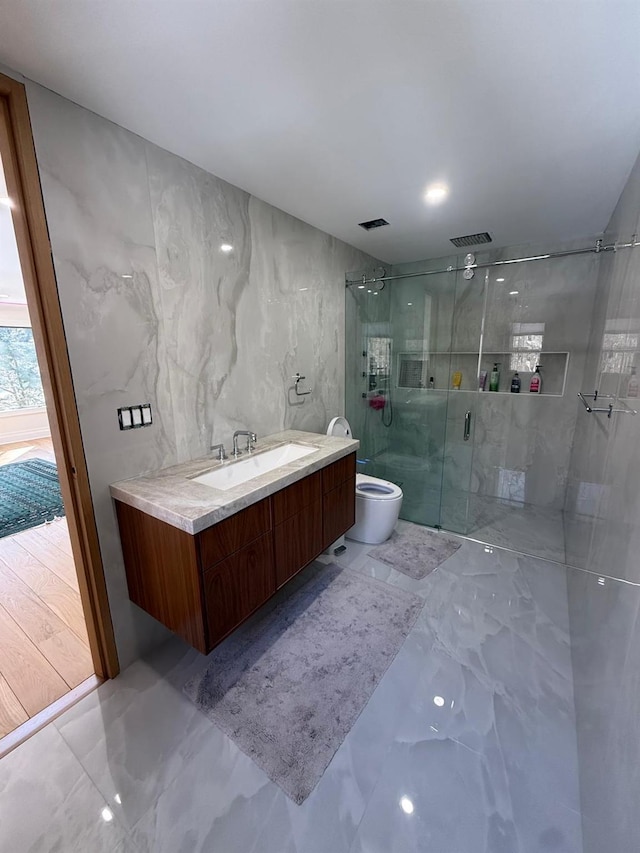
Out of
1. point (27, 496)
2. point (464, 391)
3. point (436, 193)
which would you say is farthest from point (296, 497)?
point (27, 496)

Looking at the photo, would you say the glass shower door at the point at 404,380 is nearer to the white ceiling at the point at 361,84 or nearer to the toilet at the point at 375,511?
the toilet at the point at 375,511

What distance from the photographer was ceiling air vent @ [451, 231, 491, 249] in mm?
2762

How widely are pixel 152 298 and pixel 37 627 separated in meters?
1.89

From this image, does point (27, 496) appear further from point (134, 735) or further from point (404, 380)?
point (404, 380)

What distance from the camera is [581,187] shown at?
1.96 m

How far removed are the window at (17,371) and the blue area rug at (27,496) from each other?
175cm

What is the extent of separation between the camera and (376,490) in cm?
282

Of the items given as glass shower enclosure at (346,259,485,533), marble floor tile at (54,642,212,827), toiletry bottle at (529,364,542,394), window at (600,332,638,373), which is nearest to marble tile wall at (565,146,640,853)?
window at (600,332,638,373)

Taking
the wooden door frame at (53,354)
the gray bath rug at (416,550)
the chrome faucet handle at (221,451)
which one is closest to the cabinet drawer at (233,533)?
the chrome faucet handle at (221,451)

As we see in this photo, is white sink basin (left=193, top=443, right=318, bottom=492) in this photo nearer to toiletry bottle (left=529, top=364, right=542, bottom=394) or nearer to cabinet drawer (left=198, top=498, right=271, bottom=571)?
cabinet drawer (left=198, top=498, right=271, bottom=571)

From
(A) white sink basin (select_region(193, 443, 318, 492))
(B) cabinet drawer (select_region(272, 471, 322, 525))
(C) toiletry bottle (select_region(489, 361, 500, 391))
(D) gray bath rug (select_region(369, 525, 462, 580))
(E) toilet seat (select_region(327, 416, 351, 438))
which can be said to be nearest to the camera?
(B) cabinet drawer (select_region(272, 471, 322, 525))

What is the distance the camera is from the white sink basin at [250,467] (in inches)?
70.0

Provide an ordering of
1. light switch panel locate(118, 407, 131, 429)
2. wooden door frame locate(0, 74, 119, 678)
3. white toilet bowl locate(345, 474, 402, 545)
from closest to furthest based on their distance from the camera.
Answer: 1. wooden door frame locate(0, 74, 119, 678)
2. light switch panel locate(118, 407, 131, 429)
3. white toilet bowl locate(345, 474, 402, 545)

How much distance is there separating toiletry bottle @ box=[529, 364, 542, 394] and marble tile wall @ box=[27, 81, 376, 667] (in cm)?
233
